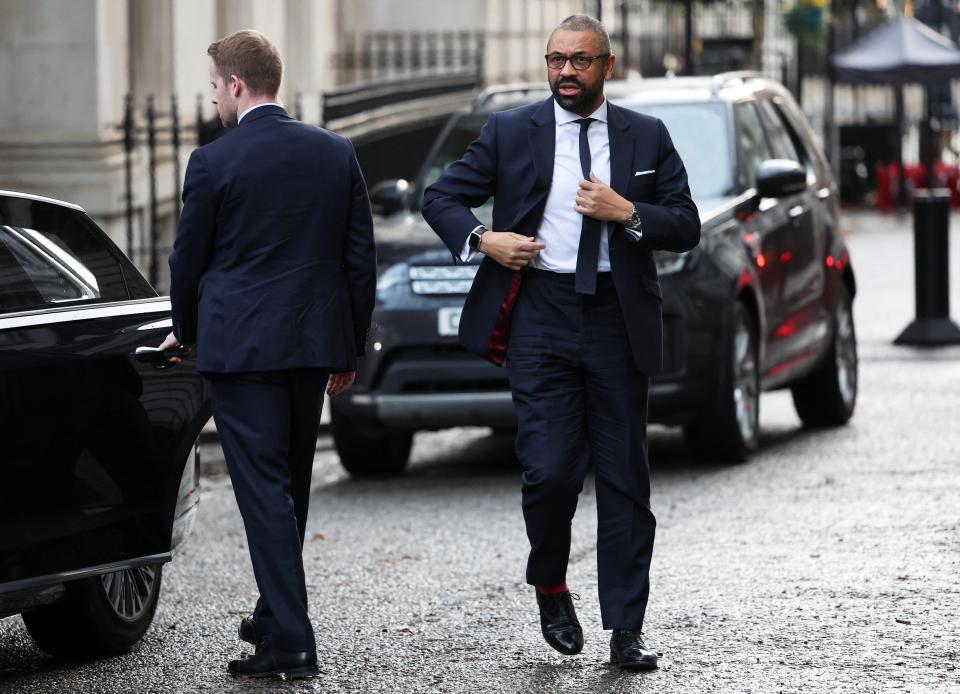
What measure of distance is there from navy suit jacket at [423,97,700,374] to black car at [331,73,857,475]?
3.04 m

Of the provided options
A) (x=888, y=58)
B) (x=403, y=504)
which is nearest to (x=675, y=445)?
(x=403, y=504)

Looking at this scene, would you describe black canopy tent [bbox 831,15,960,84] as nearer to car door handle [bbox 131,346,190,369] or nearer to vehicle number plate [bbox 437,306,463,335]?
vehicle number plate [bbox 437,306,463,335]

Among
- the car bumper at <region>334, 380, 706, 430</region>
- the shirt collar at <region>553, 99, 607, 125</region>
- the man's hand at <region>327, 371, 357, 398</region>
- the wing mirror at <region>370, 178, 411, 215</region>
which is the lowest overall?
the car bumper at <region>334, 380, 706, 430</region>

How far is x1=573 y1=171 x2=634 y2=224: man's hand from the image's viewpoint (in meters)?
5.97

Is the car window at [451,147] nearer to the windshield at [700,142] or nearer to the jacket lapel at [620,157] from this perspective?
the windshield at [700,142]

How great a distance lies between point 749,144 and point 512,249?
5368 millimetres

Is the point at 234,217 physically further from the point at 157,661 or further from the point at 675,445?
the point at 675,445

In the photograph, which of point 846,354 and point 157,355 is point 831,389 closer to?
point 846,354

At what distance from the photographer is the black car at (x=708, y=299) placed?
9.96m

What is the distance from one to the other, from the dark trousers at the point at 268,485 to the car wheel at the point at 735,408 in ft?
14.7

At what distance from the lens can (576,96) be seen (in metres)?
6.09

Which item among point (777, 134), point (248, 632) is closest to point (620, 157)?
point (248, 632)

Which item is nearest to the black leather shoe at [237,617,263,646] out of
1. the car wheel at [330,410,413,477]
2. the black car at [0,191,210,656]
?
the black car at [0,191,210,656]

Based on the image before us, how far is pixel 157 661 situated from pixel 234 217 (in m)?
1.45
